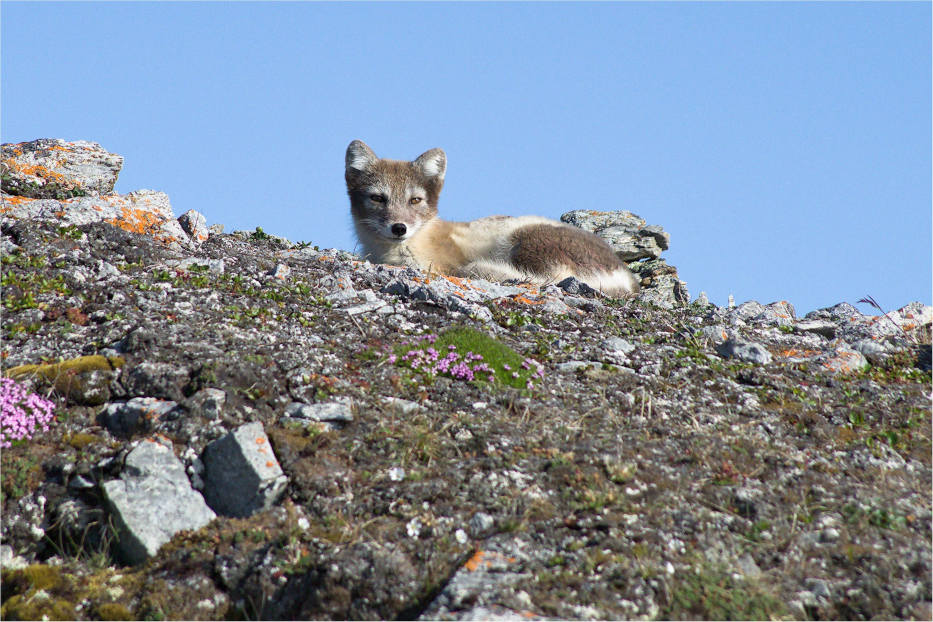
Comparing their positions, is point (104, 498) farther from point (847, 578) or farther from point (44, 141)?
point (44, 141)

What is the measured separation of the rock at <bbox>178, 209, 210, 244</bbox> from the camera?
11.2 metres

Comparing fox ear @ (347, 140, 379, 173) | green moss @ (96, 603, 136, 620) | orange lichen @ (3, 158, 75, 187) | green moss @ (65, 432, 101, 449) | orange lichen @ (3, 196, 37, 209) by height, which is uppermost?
fox ear @ (347, 140, 379, 173)

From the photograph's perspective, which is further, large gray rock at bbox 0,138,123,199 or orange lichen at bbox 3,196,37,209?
large gray rock at bbox 0,138,123,199

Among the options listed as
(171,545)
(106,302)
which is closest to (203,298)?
(106,302)

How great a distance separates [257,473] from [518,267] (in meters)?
8.07

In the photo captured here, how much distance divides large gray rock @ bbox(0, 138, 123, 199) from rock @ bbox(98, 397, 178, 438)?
6.76 metres

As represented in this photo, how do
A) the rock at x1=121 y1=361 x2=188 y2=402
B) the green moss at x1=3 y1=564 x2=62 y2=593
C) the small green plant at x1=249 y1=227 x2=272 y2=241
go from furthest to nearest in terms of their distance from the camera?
the small green plant at x1=249 y1=227 x2=272 y2=241, the rock at x1=121 y1=361 x2=188 y2=402, the green moss at x1=3 y1=564 x2=62 y2=593

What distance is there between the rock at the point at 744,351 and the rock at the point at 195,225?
7044mm

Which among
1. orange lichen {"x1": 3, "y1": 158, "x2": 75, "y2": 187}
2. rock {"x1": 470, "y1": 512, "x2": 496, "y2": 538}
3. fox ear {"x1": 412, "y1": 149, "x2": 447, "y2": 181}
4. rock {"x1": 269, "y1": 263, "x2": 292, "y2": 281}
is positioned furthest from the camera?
fox ear {"x1": 412, "y1": 149, "x2": 447, "y2": 181}

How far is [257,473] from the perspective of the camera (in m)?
5.34

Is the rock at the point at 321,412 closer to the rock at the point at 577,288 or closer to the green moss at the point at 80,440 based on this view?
the green moss at the point at 80,440

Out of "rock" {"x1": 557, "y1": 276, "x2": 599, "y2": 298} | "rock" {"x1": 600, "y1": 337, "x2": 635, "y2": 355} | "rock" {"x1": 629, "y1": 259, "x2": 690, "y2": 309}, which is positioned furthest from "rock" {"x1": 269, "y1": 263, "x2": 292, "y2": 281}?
"rock" {"x1": 629, "y1": 259, "x2": 690, "y2": 309}

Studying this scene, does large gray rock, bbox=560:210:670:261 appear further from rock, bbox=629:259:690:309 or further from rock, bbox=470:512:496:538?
rock, bbox=470:512:496:538

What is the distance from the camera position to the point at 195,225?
448 inches
